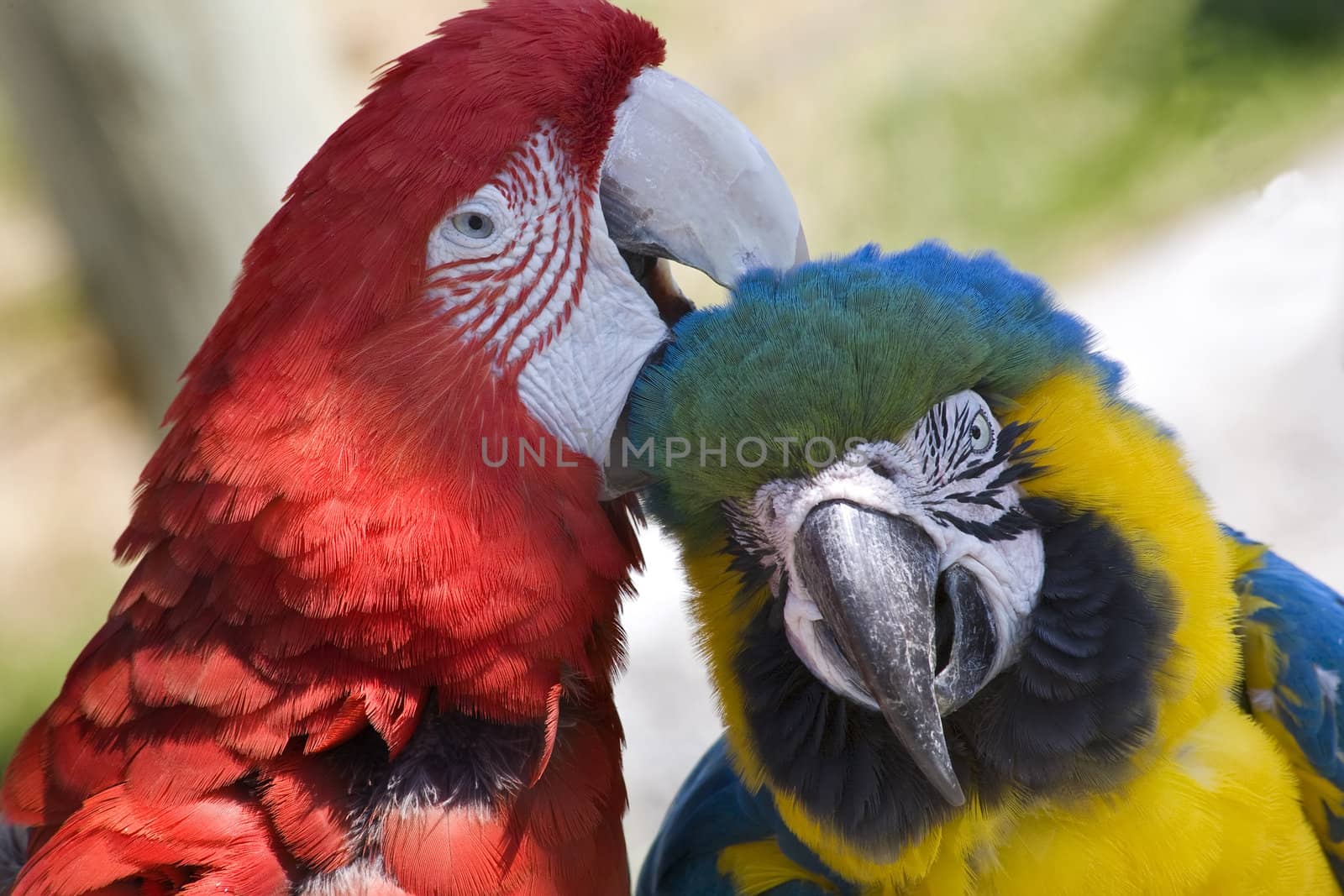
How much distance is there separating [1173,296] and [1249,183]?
2.47ft

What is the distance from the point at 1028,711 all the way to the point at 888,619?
258 millimetres

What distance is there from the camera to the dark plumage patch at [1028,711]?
4.45 feet

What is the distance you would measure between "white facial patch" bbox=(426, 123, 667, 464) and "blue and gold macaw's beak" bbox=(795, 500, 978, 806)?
0.36m

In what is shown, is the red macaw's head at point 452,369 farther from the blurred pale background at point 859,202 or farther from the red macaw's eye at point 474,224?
the blurred pale background at point 859,202

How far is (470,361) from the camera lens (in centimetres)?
151

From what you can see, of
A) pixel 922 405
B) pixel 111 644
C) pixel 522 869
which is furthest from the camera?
pixel 111 644

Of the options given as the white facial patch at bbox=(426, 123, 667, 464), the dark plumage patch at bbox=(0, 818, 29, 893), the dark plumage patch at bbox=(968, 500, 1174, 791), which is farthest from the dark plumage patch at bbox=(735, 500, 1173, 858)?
the dark plumage patch at bbox=(0, 818, 29, 893)

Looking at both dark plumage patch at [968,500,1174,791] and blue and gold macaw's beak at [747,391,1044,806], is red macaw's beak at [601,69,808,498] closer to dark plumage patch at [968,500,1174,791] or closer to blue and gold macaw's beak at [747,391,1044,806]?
blue and gold macaw's beak at [747,391,1044,806]

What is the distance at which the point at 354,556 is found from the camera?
1405mm

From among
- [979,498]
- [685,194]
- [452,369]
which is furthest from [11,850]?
[979,498]

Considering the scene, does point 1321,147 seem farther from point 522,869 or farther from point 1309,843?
point 522,869

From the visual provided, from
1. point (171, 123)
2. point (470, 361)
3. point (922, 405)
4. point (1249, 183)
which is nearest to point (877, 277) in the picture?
point (922, 405)

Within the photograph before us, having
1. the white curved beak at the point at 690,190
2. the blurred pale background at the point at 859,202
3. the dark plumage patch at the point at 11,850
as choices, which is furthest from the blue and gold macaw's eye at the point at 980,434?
the blurred pale background at the point at 859,202

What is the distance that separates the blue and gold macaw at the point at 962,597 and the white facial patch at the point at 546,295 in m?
0.07
